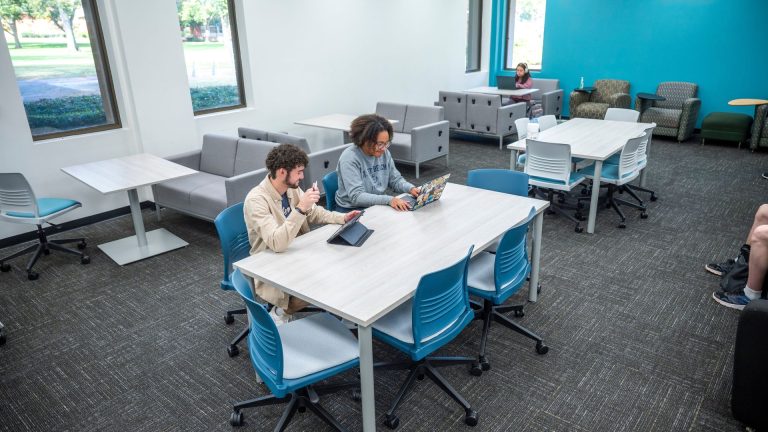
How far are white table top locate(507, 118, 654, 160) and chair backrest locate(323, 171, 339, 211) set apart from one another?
2.17 meters

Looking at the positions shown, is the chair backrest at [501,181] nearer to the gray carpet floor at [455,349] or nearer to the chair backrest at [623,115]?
the gray carpet floor at [455,349]

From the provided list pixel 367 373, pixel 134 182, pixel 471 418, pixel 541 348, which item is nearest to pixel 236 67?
pixel 134 182

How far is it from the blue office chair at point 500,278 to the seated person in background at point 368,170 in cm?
65

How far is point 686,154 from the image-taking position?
759cm

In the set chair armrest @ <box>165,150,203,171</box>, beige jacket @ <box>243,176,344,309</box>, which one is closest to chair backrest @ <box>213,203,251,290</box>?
beige jacket @ <box>243,176,344,309</box>

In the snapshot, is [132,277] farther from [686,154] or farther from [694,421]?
[686,154]

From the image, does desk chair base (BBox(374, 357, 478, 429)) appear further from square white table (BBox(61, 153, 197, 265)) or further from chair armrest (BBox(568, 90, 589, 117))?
chair armrest (BBox(568, 90, 589, 117))

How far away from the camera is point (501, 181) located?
383 cm

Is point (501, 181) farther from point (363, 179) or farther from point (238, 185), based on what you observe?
point (238, 185)

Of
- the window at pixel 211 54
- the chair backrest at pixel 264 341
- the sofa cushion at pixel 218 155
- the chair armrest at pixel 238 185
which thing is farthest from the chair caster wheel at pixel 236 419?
the window at pixel 211 54

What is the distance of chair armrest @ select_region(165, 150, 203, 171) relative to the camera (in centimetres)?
556

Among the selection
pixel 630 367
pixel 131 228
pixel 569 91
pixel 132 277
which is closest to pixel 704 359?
pixel 630 367

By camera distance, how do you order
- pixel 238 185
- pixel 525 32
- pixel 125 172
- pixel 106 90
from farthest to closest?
1. pixel 525 32
2. pixel 106 90
3. pixel 125 172
4. pixel 238 185

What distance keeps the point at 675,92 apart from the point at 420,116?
15.2 ft
